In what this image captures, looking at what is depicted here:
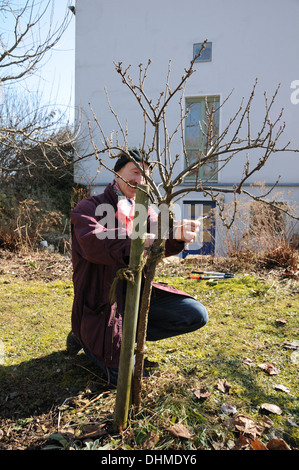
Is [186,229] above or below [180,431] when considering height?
above

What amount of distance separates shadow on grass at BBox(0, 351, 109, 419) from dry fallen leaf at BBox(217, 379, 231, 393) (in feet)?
2.44

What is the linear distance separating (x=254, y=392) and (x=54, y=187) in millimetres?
10191

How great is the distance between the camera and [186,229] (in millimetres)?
1966

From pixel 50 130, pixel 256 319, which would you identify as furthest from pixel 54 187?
pixel 256 319

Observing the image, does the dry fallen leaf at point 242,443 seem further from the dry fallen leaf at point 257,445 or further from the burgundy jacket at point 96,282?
the burgundy jacket at point 96,282

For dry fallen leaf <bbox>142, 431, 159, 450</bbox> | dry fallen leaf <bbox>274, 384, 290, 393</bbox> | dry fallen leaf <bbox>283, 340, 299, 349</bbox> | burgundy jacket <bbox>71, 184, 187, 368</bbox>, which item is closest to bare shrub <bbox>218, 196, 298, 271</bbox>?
→ dry fallen leaf <bbox>283, 340, 299, 349</bbox>

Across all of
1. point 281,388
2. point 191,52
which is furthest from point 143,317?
point 191,52

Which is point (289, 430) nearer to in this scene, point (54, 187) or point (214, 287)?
point (214, 287)

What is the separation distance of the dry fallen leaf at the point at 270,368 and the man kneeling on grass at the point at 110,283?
55 centimetres

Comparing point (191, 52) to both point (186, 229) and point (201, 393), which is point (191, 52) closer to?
point (186, 229)

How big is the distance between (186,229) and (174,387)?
Result: 1.02 m

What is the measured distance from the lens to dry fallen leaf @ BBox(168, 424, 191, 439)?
1.78m
